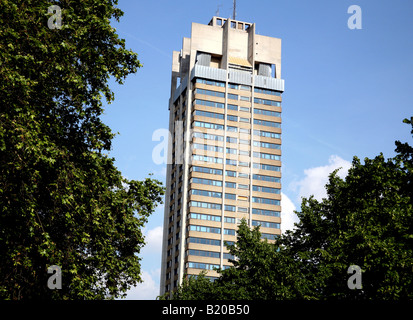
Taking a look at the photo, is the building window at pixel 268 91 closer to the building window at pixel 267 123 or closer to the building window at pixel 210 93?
the building window at pixel 267 123

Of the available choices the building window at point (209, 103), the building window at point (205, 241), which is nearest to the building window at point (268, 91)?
the building window at point (209, 103)

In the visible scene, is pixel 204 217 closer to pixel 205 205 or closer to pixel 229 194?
pixel 205 205

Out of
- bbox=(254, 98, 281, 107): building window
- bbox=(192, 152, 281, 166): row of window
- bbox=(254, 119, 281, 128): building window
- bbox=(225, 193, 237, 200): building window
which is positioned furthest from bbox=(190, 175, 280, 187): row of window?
bbox=(254, 98, 281, 107): building window

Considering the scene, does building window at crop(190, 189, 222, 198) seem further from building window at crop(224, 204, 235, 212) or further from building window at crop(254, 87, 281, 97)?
building window at crop(254, 87, 281, 97)

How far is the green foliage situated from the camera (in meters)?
29.1

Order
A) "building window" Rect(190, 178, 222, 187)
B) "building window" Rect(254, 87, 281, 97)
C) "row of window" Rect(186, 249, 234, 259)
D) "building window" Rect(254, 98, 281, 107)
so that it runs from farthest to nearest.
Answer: "building window" Rect(254, 87, 281, 97) → "building window" Rect(254, 98, 281, 107) → "building window" Rect(190, 178, 222, 187) → "row of window" Rect(186, 249, 234, 259)

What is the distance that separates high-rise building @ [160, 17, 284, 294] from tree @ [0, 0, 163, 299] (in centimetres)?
8979

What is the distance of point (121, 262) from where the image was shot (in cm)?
2130

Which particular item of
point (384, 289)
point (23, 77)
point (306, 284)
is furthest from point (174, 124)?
point (23, 77)

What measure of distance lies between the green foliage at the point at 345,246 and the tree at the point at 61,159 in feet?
45.5

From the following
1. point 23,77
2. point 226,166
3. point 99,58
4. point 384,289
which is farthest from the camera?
point 226,166

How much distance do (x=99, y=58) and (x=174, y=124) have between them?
109552 millimetres

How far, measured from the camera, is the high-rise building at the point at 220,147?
113688 millimetres

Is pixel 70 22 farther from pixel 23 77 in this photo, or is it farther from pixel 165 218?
pixel 165 218
